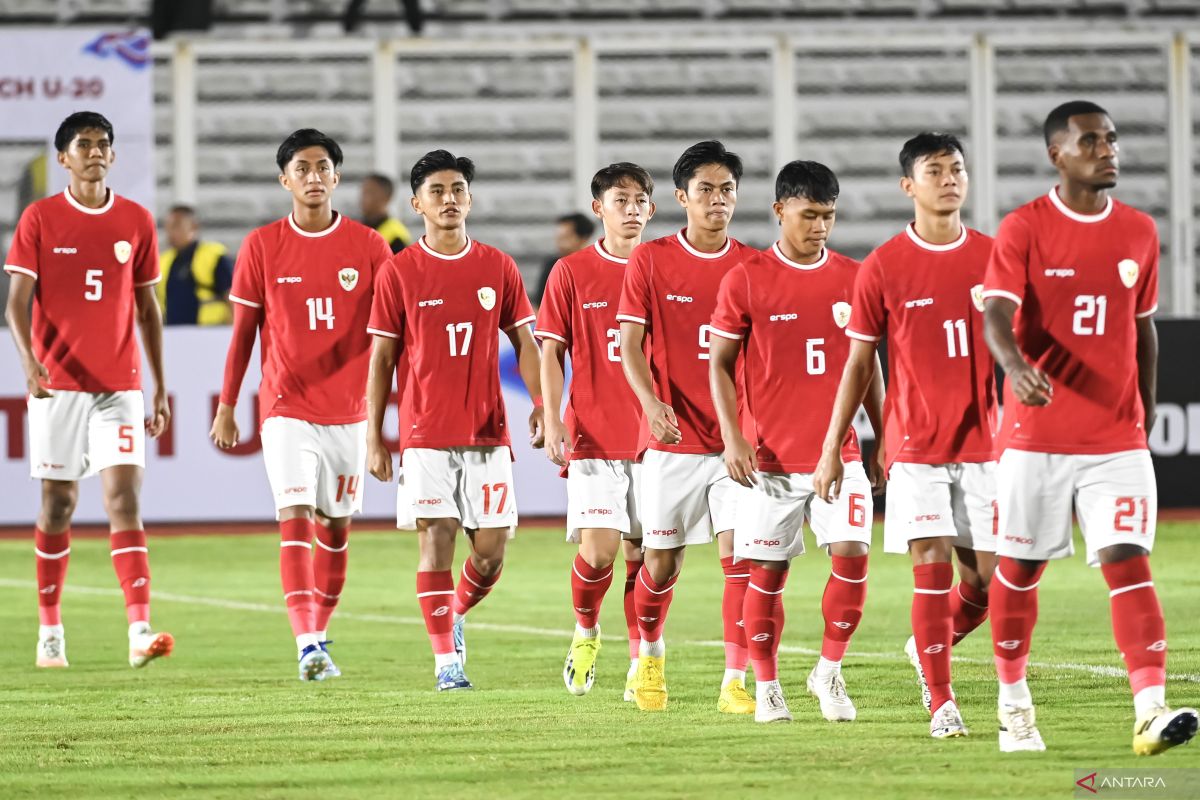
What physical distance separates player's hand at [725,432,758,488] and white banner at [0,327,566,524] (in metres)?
8.54

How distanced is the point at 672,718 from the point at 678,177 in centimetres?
205

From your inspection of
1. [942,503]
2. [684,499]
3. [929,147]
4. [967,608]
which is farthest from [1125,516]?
[684,499]

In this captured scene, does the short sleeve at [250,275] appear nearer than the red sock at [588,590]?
No

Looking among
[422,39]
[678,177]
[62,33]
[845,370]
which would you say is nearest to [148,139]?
[62,33]

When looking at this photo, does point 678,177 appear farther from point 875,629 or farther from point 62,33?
point 62,33

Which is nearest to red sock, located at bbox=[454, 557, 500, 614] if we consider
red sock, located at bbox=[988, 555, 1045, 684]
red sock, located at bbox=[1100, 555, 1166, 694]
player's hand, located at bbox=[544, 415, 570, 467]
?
player's hand, located at bbox=[544, 415, 570, 467]

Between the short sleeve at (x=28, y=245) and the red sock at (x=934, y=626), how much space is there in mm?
4553

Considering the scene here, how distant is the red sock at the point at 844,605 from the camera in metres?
7.37

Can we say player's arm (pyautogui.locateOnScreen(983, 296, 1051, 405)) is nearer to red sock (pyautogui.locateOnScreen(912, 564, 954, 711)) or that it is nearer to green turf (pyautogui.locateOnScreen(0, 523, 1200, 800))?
red sock (pyautogui.locateOnScreen(912, 564, 954, 711))

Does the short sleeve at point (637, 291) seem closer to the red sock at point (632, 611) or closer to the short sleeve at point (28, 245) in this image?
the red sock at point (632, 611)

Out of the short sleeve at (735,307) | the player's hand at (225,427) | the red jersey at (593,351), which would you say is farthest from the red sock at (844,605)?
the player's hand at (225,427)

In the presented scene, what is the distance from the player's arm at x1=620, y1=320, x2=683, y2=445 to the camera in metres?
7.68

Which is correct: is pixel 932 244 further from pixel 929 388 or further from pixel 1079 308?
pixel 1079 308

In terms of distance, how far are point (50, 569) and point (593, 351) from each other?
2.95m
